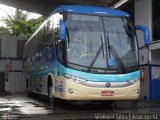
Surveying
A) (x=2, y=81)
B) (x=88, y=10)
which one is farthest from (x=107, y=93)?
(x=2, y=81)

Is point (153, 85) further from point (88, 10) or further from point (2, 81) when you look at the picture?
point (2, 81)

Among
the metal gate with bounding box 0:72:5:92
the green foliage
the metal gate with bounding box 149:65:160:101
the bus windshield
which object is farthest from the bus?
the green foliage

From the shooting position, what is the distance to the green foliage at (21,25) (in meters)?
51.8

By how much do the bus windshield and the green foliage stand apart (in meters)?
36.4

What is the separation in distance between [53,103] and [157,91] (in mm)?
5975

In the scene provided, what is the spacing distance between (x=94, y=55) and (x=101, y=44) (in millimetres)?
507

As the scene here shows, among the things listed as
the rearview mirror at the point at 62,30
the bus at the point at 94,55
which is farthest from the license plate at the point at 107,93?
the rearview mirror at the point at 62,30

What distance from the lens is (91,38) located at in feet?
48.9

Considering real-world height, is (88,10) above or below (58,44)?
above

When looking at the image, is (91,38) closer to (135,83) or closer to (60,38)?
(60,38)

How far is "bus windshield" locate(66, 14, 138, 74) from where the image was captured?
573 inches

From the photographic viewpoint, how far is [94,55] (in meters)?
14.6

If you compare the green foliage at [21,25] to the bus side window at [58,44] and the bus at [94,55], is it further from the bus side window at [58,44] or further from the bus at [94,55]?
the bus at [94,55]

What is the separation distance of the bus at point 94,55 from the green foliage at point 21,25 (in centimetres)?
3617
